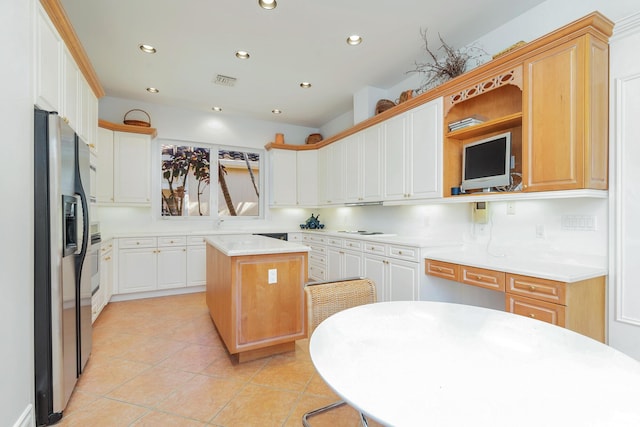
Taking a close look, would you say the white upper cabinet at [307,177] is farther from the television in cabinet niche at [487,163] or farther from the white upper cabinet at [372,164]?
the television in cabinet niche at [487,163]

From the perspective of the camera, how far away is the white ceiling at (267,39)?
8.33ft

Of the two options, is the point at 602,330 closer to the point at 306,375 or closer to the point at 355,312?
the point at 355,312

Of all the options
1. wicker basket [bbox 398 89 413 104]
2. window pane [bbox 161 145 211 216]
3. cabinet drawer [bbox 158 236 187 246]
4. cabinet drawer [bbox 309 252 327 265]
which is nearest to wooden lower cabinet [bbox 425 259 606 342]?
wicker basket [bbox 398 89 413 104]

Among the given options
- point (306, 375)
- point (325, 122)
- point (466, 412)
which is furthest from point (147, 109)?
point (466, 412)

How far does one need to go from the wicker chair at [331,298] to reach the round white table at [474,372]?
316 millimetres

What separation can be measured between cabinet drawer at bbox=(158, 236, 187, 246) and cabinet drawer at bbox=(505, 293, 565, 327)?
4.12 metres

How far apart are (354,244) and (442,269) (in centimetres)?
141

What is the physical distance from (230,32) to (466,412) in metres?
3.32

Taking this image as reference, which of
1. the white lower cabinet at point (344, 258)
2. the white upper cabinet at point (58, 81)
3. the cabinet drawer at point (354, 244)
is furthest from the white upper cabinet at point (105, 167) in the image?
the cabinet drawer at point (354, 244)

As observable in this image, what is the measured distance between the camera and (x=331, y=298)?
166 cm

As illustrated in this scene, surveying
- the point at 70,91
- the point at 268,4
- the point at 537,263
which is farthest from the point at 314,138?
the point at 537,263

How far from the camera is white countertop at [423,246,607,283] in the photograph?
75.3 inches

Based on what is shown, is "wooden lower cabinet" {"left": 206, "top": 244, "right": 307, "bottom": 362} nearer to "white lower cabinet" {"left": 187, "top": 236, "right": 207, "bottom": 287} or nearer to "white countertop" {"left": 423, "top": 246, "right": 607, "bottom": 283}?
"white countertop" {"left": 423, "top": 246, "right": 607, "bottom": 283}

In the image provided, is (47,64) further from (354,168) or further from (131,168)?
(354,168)
